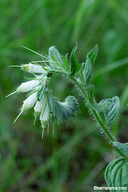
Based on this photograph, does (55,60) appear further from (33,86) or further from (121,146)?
(121,146)

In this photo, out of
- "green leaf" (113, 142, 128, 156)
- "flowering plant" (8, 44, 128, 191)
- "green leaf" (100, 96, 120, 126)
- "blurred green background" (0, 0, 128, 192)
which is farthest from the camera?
"blurred green background" (0, 0, 128, 192)

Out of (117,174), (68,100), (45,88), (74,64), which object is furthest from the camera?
(68,100)

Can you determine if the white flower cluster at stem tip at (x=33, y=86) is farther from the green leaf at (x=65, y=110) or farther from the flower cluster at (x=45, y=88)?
the green leaf at (x=65, y=110)

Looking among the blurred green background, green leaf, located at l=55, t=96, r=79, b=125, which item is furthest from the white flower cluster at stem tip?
the blurred green background

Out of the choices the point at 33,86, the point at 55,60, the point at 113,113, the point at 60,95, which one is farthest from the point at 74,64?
the point at 60,95

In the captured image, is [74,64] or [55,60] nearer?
[74,64]

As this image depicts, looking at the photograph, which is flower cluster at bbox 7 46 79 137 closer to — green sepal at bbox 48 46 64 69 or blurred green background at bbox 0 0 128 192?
green sepal at bbox 48 46 64 69

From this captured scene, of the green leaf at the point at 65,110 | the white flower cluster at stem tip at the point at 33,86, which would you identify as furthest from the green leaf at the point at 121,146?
the white flower cluster at stem tip at the point at 33,86

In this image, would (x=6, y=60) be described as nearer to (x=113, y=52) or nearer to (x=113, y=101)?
(x=113, y=52)
